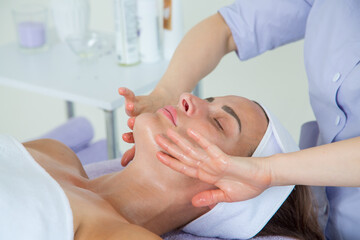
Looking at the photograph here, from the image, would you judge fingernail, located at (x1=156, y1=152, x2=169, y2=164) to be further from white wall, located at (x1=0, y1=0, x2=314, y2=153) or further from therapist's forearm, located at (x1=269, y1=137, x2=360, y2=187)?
white wall, located at (x1=0, y1=0, x2=314, y2=153)

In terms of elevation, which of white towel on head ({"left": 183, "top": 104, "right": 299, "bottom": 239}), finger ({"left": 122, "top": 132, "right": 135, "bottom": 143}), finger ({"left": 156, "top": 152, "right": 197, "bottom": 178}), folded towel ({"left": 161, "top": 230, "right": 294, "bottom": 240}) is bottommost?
folded towel ({"left": 161, "top": 230, "right": 294, "bottom": 240})

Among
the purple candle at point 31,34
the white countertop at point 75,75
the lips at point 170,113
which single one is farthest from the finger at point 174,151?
the purple candle at point 31,34

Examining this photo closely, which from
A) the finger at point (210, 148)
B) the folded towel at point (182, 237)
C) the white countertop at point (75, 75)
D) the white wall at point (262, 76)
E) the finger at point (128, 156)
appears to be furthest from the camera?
the white wall at point (262, 76)

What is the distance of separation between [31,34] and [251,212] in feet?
3.97

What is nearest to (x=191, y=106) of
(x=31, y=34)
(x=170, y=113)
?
(x=170, y=113)

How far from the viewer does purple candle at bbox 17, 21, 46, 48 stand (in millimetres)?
1972

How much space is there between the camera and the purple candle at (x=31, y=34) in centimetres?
197

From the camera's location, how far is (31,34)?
1.97 meters

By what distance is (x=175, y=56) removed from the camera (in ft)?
4.71

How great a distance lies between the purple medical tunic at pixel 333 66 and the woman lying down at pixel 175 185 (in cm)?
9

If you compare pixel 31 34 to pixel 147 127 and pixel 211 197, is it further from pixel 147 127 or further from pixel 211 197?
pixel 211 197

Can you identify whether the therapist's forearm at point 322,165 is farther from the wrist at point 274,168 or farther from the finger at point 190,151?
the finger at point 190,151

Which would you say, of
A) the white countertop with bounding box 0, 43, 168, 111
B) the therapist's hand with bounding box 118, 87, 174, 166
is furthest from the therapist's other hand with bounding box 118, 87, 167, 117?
the white countertop with bounding box 0, 43, 168, 111

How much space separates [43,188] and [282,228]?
1.93 feet
